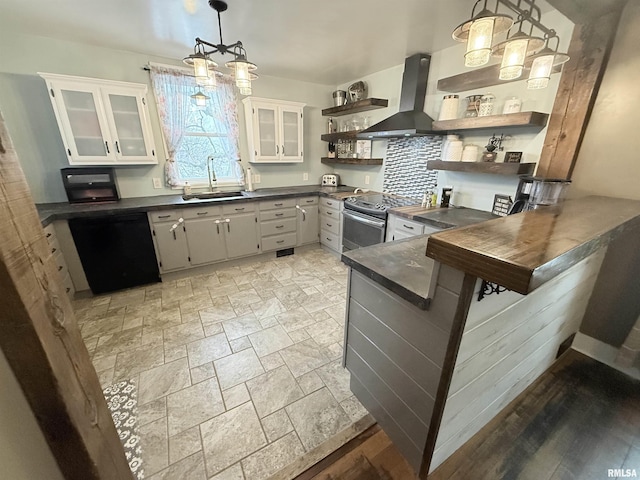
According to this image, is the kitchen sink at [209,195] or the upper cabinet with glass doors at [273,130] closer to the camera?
the kitchen sink at [209,195]

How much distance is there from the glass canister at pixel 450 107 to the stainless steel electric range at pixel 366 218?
0.94 metres

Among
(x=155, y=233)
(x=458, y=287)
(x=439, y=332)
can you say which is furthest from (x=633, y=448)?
(x=155, y=233)

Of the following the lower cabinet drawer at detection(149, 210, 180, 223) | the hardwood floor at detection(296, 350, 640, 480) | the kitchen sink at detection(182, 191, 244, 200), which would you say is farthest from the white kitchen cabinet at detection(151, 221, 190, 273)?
the hardwood floor at detection(296, 350, 640, 480)

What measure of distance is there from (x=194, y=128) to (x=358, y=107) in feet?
7.08

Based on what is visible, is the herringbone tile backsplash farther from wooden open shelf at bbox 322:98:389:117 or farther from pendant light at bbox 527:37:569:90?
pendant light at bbox 527:37:569:90

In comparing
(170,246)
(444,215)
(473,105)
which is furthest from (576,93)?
(170,246)

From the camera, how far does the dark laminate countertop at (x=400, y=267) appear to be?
3.47 ft

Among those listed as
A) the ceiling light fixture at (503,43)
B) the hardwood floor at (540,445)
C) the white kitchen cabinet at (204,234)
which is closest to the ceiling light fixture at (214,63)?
the ceiling light fixture at (503,43)

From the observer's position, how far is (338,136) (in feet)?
12.6

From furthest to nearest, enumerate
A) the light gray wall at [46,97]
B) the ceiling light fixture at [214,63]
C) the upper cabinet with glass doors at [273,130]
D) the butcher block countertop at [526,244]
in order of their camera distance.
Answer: the upper cabinet with glass doors at [273,130]
the light gray wall at [46,97]
the ceiling light fixture at [214,63]
the butcher block countertop at [526,244]

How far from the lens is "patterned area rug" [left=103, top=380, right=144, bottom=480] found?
1.30m

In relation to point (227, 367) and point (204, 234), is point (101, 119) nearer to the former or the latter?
point (204, 234)

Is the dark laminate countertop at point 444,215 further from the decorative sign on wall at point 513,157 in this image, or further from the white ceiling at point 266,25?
the white ceiling at point 266,25

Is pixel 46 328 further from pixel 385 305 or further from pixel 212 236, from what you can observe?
pixel 212 236
